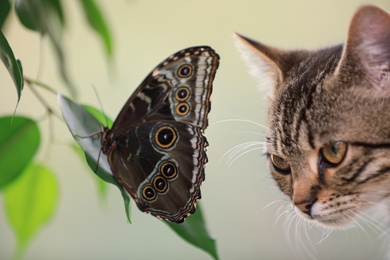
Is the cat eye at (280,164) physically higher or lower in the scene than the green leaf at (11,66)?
lower

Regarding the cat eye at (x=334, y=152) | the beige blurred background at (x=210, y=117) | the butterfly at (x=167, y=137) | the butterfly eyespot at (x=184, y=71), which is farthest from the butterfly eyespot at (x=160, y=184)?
the beige blurred background at (x=210, y=117)

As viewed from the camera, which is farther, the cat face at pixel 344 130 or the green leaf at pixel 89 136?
the cat face at pixel 344 130

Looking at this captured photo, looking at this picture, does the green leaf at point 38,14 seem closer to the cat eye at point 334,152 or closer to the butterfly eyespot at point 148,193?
the butterfly eyespot at point 148,193

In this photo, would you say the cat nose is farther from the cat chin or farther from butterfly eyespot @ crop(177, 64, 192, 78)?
butterfly eyespot @ crop(177, 64, 192, 78)

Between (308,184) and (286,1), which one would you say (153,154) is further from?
(286,1)

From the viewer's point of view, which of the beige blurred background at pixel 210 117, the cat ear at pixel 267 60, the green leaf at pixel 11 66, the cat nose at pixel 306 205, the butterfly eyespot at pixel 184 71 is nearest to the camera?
the green leaf at pixel 11 66

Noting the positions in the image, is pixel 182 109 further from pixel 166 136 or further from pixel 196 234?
pixel 196 234

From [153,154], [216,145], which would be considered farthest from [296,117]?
[216,145]

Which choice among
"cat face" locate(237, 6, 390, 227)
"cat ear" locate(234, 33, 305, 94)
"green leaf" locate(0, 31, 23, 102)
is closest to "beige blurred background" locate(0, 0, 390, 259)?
"cat ear" locate(234, 33, 305, 94)
